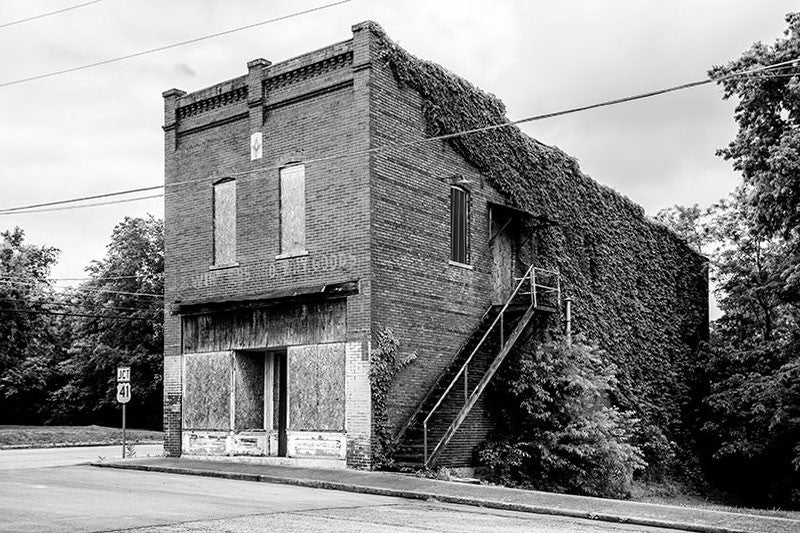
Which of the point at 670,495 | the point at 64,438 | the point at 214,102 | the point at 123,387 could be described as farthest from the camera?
the point at 64,438

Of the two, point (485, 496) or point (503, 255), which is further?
point (503, 255)

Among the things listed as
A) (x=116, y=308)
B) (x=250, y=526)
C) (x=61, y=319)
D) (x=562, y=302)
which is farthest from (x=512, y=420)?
(x=61, y=319)

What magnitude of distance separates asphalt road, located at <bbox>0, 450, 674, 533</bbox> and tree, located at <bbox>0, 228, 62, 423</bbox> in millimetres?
32129

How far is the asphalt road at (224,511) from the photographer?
40.4 ft

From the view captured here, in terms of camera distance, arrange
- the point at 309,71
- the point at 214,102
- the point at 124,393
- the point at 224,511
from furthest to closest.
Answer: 1. the point at 124,393
2. the point at 214,102
3. the point at 309,71
4. the point at 224,511

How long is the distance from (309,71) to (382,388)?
25.2ft

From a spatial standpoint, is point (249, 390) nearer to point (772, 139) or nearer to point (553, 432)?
point (553, 432)

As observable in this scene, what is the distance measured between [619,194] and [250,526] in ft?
76.4

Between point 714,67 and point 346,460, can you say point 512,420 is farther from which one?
point 714,67

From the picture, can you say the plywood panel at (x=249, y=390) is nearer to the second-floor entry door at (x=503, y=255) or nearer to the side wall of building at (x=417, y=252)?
the side wall of building at (x=417, y=252)

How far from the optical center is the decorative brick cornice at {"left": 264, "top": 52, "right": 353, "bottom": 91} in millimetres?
22141

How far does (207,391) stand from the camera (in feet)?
79.6

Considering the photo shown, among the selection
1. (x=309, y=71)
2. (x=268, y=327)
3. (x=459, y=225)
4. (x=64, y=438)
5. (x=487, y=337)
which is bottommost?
(x=64, y=438)

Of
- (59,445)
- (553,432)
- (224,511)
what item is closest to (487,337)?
(553,432)
